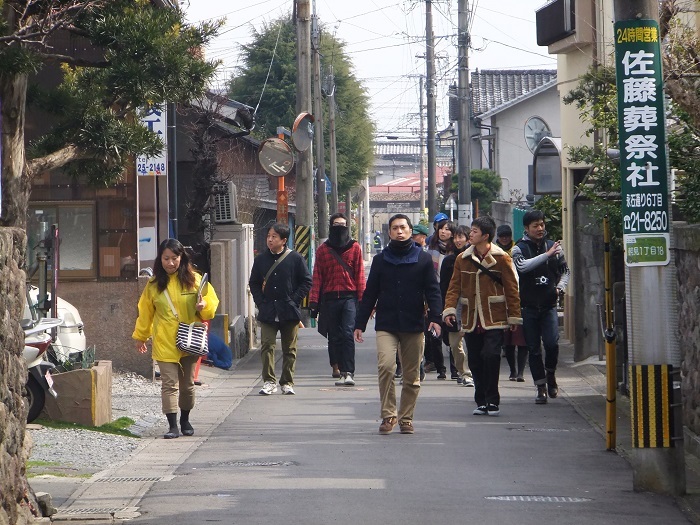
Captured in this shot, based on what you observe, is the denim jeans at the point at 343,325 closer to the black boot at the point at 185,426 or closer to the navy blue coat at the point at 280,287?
the navy blue coat at the point at 280,287

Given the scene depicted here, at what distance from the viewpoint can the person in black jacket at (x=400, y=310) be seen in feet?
33.6

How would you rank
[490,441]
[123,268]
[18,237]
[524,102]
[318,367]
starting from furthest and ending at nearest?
[524,102] → [318,367] → [123,268] → [490,441] → [18,237]

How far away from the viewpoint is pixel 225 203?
2112 centimetres

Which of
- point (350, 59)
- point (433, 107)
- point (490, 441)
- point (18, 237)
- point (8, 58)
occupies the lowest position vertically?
point (490, 441)

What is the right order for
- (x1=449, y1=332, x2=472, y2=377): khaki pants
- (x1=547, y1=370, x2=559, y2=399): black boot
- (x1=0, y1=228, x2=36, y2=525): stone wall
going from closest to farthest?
(x1=0, y1=228, x2=36, y2=525): stone wall → (x1=547, y1=370, x2=559, y2=399): black boot → (x1=449, y1=332, x2=472, y2=377): khaki pants

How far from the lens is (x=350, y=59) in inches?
1994

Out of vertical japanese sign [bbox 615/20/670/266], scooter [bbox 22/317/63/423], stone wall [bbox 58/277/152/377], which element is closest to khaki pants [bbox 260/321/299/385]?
stone wall [bbox 58/277/152/377]

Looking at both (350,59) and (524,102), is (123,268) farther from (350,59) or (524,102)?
(350,59)

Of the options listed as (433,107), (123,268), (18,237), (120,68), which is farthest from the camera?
(433,107)

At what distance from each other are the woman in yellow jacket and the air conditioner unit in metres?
10.6

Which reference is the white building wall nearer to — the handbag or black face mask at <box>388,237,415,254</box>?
black face mask at <box>388,237,415,254</box>

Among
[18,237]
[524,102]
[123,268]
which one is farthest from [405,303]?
[524,102]

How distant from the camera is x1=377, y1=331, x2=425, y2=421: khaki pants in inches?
403

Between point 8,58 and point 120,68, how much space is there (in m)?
1.12
